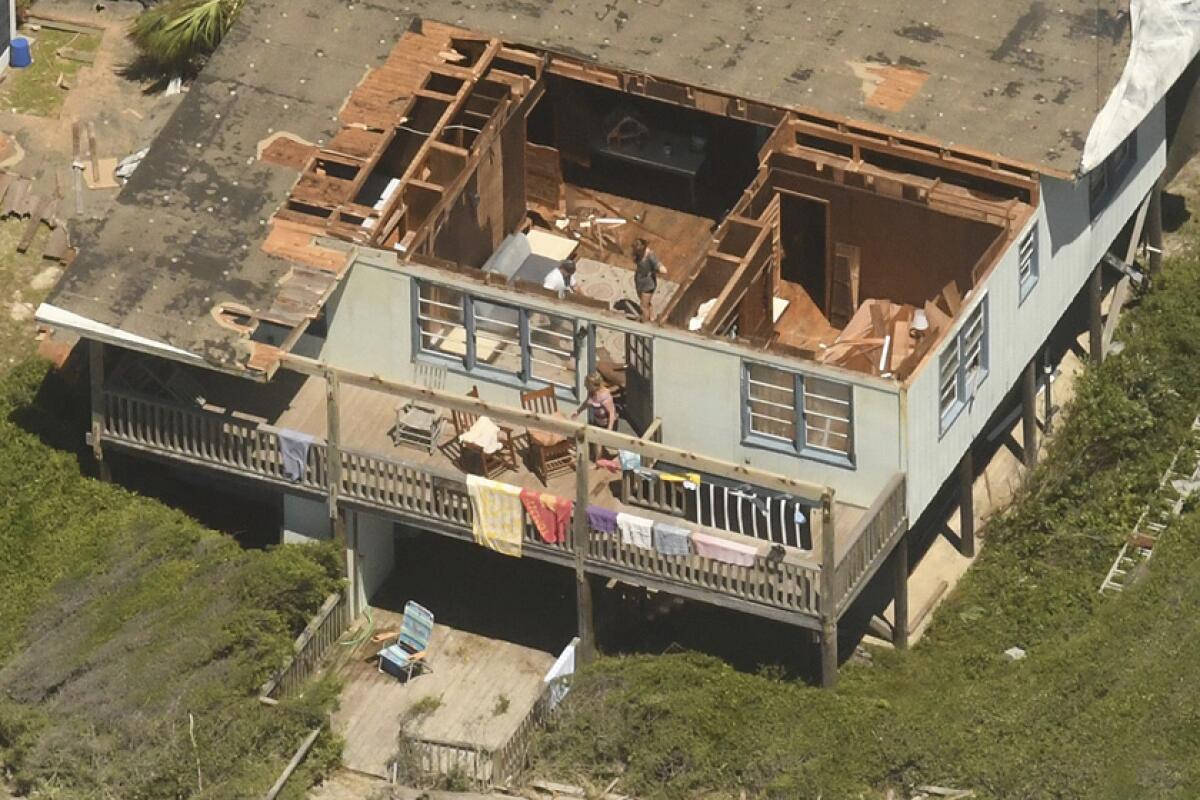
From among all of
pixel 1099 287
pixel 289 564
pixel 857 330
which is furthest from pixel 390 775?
pixel 1099 287

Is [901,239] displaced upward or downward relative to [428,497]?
upward

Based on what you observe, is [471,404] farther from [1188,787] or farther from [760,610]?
[1188,787]

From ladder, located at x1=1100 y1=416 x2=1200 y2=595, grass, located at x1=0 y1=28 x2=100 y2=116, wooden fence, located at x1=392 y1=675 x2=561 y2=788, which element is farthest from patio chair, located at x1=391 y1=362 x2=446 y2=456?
grass, located at x1=0 y1=28 x2=100 y2=116

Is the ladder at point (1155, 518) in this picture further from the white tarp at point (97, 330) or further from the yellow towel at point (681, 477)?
the white tarp at point (97, 330)

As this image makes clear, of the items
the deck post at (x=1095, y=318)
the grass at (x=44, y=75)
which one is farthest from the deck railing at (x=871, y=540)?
the grass at (x=44, y=75)

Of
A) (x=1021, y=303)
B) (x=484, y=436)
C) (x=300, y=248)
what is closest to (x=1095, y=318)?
(x=1021, y=303)

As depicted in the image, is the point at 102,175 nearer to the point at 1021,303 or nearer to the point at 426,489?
the point at 426,489
